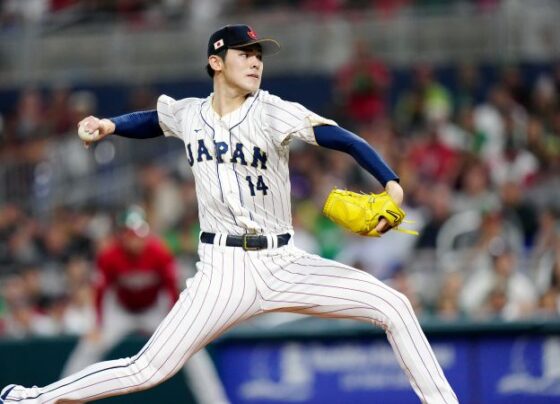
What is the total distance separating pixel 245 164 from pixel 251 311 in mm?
662

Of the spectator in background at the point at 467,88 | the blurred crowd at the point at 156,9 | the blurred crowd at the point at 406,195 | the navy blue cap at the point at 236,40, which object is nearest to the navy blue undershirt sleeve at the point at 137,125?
the navy blue cap at the point at 236,40

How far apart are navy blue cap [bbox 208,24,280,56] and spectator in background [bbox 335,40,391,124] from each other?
287 inches

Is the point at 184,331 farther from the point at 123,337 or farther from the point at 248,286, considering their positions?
the point at 123,337

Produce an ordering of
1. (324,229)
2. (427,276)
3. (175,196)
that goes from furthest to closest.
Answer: (175,196), (324,229), (427,276)

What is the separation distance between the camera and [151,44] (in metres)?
15.3

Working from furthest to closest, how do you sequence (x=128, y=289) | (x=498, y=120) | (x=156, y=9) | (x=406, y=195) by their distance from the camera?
(x=156, y=9)
(x=498, y=120)
(x=406, y=195)
(x=128, y=289)

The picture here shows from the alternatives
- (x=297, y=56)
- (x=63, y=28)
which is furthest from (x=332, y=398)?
(x=63, y=28)

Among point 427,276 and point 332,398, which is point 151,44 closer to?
point 427,276

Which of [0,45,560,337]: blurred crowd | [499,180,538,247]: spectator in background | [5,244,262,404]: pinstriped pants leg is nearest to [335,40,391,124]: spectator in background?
[0,45,560,337]: blurred crowd

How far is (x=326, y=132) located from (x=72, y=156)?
8158 mm

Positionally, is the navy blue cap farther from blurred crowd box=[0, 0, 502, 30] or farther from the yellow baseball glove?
blurred crowd box=[0, 0, 502, 30]

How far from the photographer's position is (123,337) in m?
9.34

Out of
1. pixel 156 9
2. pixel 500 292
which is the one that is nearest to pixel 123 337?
pixel 500 292

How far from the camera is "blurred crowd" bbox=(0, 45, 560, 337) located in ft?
34.3
